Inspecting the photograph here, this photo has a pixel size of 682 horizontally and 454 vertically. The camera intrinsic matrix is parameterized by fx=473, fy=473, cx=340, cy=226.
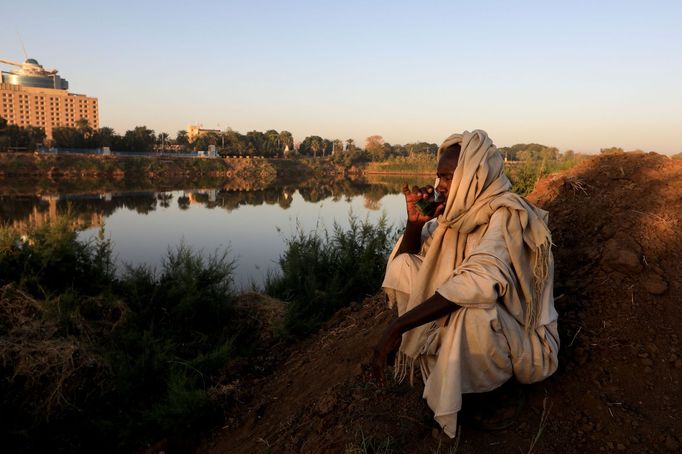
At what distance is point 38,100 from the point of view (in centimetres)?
10444

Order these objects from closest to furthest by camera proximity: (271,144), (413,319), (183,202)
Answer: (413,319), (183,202), (271,144)

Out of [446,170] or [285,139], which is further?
[285,139]

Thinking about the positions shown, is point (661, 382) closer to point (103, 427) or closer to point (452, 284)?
point (452, 284)

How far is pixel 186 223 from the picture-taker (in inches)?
714

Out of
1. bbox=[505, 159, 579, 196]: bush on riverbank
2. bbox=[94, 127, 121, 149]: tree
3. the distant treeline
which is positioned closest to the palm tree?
the distant treeline

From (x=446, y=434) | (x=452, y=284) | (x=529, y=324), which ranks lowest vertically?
(x=446, y=434)

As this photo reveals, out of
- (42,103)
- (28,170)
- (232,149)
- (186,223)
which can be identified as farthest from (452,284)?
(42,103)

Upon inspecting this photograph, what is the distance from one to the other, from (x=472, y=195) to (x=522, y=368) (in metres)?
0.76

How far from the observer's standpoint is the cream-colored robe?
1.84 meters

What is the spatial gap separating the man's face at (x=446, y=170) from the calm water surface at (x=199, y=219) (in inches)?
216

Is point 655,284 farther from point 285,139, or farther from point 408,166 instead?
point 285,139

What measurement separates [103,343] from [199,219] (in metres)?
15.0

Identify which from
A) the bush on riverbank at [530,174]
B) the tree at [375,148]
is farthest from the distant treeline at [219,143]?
the bush on riverbank at [530,174]

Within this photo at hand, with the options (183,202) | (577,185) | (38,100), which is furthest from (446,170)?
(38,100)
